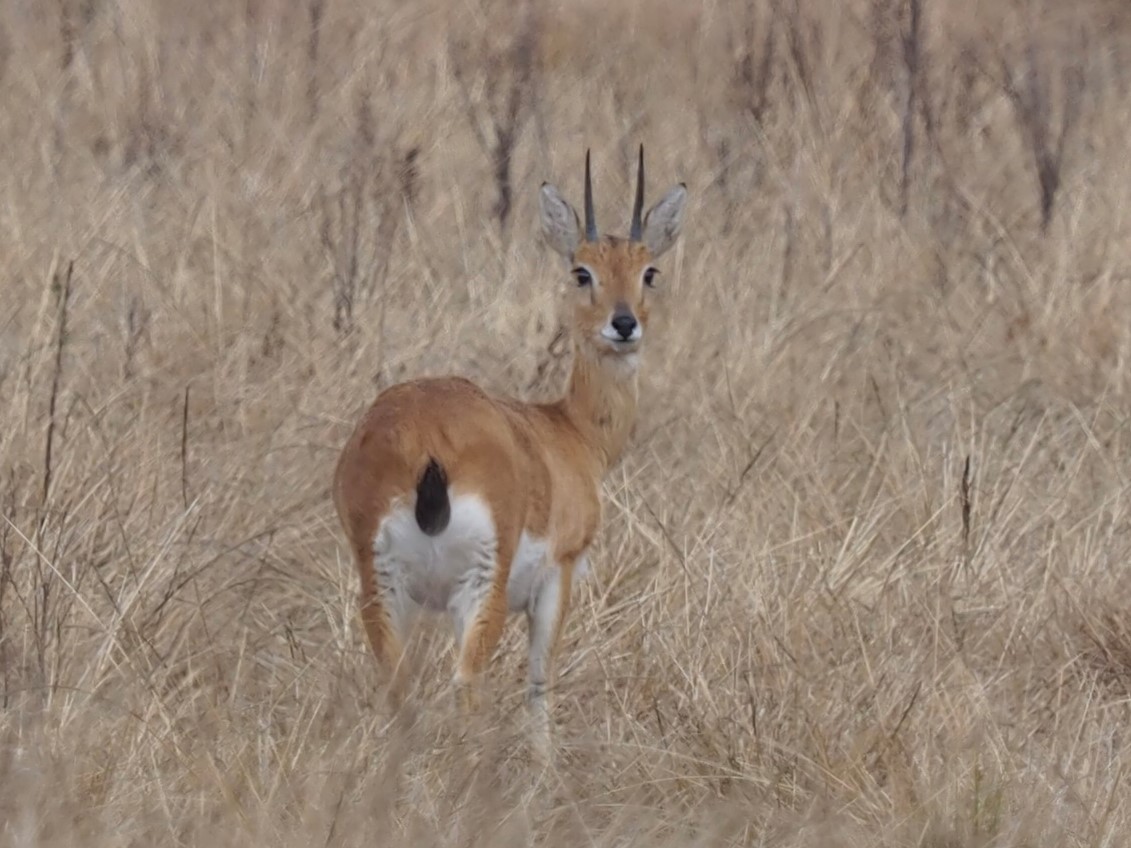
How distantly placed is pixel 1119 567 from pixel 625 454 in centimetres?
146

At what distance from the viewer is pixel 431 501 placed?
4.61 metres

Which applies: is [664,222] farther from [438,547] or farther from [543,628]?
[438,547]

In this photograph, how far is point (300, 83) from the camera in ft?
28.3

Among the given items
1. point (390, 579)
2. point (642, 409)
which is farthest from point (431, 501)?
point (642, 409)

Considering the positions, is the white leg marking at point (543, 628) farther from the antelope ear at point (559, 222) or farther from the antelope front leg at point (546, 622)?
the antelope ear at point (559, 222)

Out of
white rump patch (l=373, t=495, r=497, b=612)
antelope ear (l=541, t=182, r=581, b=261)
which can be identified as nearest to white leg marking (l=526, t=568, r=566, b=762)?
white rump patch (l=373, t=495, r=497, b=612)

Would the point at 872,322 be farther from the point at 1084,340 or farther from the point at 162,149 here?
the point at 162,149

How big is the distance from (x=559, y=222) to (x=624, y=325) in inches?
21.8

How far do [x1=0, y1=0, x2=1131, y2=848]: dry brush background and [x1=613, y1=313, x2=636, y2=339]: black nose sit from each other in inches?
18.4

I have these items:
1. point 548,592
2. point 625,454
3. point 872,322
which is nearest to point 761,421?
point 625,454

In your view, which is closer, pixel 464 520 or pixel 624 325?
pixel 464 520

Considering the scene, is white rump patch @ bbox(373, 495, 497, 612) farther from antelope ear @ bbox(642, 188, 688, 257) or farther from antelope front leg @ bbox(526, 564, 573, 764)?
antelope ear @ bbox(642, 188, 688, 257)

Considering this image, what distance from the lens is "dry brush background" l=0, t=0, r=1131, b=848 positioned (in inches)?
163

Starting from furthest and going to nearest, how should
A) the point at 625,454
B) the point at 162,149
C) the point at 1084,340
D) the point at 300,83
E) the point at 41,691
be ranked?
the point at 300,83 < the point at 162,149 < the point at 1084,340 < the point at 625,454 < the point at 41,691
